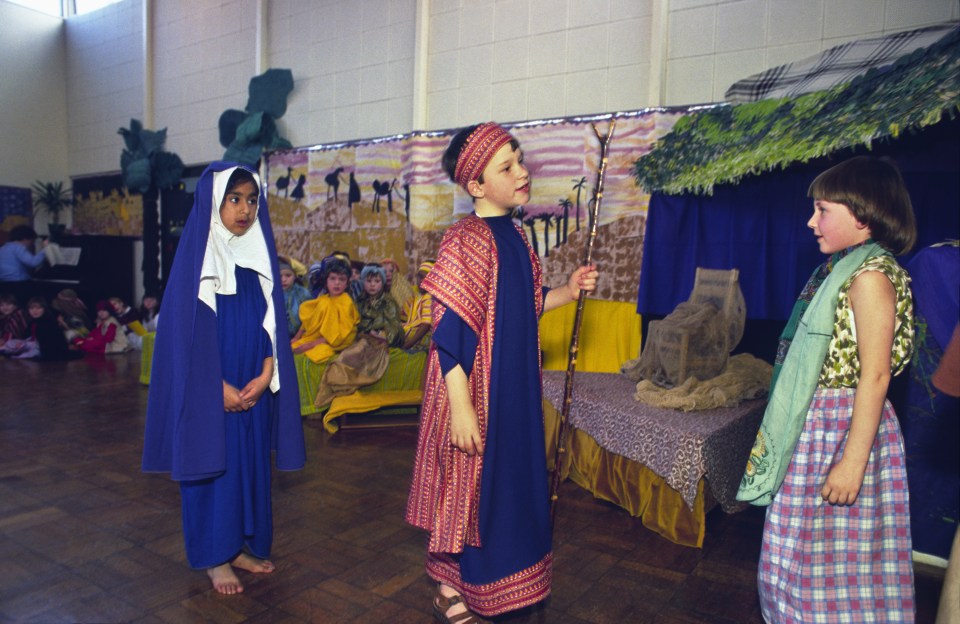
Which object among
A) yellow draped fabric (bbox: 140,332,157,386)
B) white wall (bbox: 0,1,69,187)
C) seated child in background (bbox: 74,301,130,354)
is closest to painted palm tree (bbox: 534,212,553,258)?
yellow draped fabric (bbox: 140,332,157,386)

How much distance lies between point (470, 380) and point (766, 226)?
2.38 m

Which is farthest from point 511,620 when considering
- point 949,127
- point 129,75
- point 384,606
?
point 129,75

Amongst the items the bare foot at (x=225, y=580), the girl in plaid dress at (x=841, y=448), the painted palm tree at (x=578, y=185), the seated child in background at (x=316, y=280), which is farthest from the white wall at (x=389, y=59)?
the bare foot at (x=225, y=580)

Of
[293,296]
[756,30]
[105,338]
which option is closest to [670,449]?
[756,30]

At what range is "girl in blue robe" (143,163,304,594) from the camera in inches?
80.7

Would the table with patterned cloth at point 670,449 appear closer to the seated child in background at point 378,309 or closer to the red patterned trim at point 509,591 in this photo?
the red patterned trim at point 509,591

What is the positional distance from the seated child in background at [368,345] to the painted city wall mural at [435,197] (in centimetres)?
60

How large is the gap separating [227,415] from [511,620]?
1133 mm

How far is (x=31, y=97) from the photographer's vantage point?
356 inches

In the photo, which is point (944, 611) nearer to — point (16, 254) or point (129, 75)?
point (16, 254)

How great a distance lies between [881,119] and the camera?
245 cm

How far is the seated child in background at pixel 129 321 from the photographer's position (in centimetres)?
755

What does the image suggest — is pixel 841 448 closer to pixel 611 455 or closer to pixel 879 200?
A: pixel 879 200

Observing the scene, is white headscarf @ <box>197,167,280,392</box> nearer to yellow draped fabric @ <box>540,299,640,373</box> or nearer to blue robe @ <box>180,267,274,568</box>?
blue robe @ <box>180,267,274,568</box>
